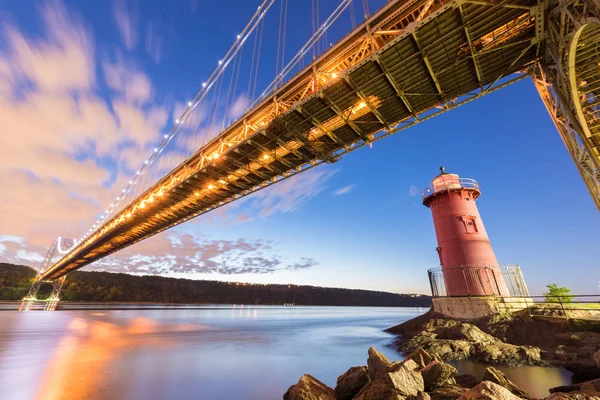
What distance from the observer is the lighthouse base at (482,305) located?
542 inches

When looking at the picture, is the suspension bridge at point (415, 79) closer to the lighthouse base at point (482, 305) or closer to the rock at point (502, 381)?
the rock at point (502, 381)

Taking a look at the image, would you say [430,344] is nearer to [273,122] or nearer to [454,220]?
[454,220]

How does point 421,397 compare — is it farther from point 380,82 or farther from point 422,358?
point 380,82

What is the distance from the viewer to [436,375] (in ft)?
20.7

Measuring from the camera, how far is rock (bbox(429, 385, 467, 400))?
18.6ft

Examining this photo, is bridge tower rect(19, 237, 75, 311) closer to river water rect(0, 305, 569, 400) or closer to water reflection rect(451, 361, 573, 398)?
river water rect(0, 305, 569, 400)

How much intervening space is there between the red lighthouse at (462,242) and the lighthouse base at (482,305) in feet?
1.41

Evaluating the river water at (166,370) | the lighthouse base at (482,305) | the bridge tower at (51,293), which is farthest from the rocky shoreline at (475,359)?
the bridge tower at (51,293)

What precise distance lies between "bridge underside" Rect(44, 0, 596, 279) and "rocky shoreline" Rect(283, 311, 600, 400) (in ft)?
31.5

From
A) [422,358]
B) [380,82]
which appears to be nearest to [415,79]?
[380,82]

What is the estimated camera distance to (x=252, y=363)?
1266 centimetres

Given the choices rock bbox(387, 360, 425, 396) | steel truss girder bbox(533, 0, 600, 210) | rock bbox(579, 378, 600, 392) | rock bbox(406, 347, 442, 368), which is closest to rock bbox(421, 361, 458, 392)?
rock bbox(387, 360, 425, 396)

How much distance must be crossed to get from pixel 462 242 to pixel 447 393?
1263 cm

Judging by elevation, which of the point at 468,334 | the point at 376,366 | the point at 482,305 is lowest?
the point at 376,366
